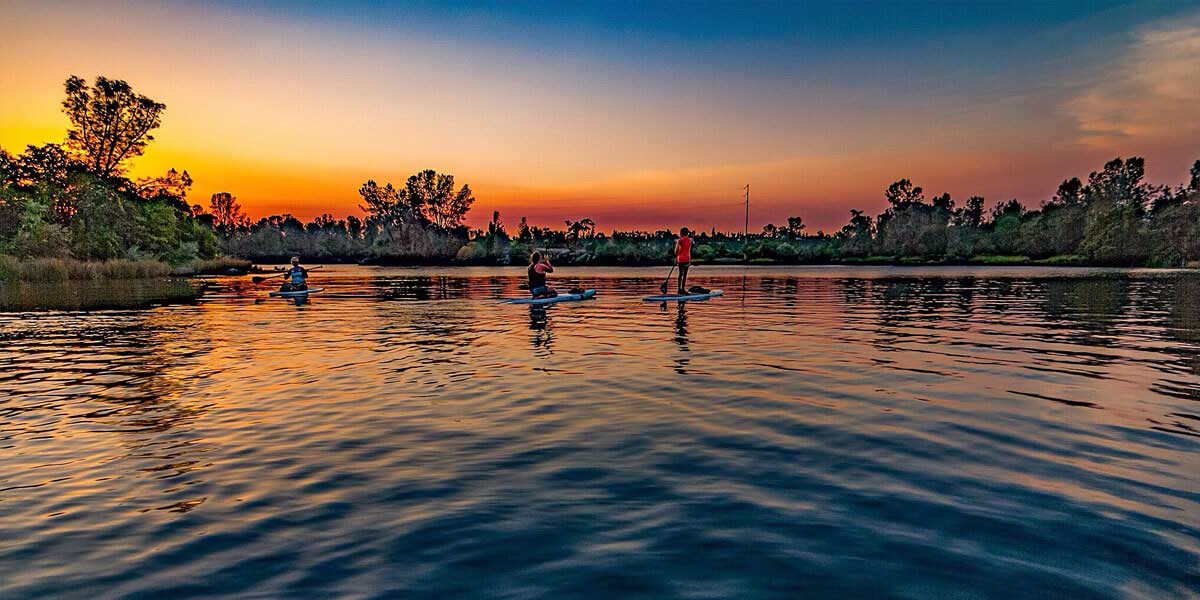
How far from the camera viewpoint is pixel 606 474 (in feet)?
22.3

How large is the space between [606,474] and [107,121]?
95.6 meters

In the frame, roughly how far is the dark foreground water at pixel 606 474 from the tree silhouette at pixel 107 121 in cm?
7872

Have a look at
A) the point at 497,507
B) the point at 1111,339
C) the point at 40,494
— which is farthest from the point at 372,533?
the point at 1111,339

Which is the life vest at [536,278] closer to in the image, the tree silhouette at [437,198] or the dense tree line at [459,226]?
the dense tree line at [459,226]

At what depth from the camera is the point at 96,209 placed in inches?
2479

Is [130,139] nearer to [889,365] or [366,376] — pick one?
[366,376]

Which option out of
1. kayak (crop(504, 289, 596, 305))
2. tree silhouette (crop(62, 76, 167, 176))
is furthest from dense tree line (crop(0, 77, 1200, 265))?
kayak (crop(504, 289, 596, 305))

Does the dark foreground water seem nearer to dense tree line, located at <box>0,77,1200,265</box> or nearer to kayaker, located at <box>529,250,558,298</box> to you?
kayaker, located at <box>529,250,558,298</box>

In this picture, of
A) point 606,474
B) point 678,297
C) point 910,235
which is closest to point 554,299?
point 678,297

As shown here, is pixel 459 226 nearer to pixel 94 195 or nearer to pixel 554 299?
pixel 94 195

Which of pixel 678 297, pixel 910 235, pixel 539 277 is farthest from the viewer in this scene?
pixel 910 235

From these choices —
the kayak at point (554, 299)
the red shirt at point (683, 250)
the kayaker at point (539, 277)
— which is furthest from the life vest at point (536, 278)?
the red shirt at point (683, 250)

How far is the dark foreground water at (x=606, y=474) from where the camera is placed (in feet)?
15.4

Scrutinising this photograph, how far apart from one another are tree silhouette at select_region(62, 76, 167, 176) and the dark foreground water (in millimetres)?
78723
